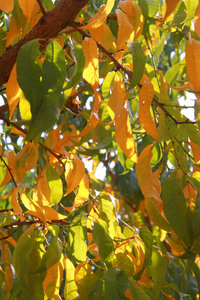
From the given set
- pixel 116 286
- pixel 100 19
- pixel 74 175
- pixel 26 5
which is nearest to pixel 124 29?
pixel 100 19

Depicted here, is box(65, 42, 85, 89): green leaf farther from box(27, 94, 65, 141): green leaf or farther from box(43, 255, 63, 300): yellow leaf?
box(43, 255, 63, 300): yellow leaf

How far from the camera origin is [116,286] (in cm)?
59

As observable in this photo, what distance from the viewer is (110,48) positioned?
77cm

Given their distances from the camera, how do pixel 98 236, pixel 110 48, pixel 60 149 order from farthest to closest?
pixel 60 149
pixel 110 48
pixel 98 236

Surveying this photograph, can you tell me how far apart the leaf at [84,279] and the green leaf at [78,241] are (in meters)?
0.03

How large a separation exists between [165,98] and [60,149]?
0.98ft

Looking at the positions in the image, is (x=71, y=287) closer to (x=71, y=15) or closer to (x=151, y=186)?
(x=151, y=186)

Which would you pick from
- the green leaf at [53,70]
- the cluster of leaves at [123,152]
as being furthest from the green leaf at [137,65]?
the green leaf at [53,70]

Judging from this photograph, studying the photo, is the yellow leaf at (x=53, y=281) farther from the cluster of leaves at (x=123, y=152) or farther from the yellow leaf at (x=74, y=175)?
the yellow leaf at (x=74, y=175)

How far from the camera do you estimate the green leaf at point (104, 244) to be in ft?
2.18

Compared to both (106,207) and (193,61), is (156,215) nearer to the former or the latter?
(106,207)

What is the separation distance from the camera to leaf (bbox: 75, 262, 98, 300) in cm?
70

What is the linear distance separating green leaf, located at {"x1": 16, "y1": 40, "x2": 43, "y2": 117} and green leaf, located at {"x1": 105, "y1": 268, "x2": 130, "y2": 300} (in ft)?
0.79

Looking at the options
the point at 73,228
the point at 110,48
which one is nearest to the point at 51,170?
the point at 73,228
